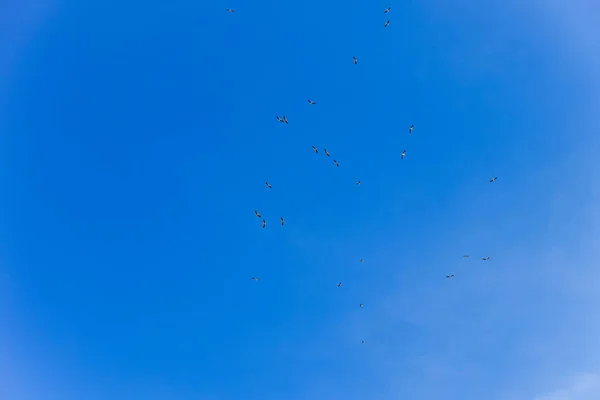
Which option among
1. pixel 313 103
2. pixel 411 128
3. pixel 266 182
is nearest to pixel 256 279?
pixel 266 182

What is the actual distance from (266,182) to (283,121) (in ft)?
36.7

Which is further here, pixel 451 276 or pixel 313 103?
pixel 451 276

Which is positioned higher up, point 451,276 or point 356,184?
point 356,184

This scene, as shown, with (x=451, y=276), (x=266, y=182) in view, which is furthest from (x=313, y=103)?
(x=451, y=276)

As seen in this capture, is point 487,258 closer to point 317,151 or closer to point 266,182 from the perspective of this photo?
point 317,151

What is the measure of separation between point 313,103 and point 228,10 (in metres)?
21.3

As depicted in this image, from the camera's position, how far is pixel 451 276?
7069 cm

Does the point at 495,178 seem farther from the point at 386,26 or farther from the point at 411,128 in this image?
the point at 386,26

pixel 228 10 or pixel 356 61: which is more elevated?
pixel 228 10

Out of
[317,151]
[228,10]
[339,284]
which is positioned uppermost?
[228,10]

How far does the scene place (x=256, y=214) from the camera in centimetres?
6925

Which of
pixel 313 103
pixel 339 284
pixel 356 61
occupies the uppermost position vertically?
pixel 356 61

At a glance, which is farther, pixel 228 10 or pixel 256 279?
pixel 256 279

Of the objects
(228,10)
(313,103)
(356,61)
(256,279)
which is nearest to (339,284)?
(256,279)
